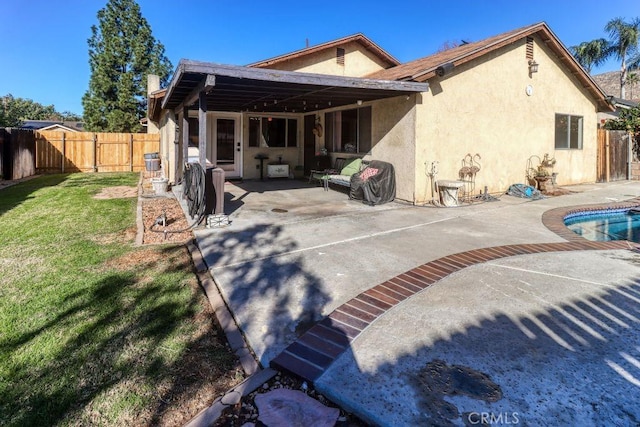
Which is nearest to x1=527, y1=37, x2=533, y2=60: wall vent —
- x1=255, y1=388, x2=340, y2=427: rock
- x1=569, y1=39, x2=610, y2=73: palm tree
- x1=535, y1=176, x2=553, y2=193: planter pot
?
x1=535, y1=176, x2=553, y2=193: planter pot

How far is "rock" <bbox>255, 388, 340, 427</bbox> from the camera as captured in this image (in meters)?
2.18

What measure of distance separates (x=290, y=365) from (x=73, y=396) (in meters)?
1.35

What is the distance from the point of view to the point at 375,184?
906cm

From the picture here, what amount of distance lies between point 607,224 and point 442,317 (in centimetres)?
693

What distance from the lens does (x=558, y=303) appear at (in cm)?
361

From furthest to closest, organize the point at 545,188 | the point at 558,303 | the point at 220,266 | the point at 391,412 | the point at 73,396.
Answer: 1. the point at 545,188
2. the point at 220,266
3. the point at 558,303
4. the point at 73,396
5. the point at 391,412

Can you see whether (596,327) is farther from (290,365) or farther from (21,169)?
(21,169)

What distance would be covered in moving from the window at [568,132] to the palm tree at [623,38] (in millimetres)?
22874

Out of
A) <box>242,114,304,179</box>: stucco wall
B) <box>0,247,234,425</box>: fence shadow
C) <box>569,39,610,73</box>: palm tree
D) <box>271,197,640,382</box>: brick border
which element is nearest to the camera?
<box>0,247,234,425</box>: fence shadow

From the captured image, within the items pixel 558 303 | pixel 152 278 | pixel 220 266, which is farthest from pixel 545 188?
pixel 152 278

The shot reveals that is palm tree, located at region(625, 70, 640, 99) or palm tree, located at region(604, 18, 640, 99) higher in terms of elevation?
palm tree, located at region(604, 18, 640, 99)

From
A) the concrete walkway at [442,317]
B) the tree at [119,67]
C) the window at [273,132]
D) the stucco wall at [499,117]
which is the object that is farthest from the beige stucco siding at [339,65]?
the tree at [119,67]

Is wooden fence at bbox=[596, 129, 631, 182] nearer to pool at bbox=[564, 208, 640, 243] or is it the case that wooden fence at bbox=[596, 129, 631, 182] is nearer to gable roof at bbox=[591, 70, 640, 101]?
pool at bbox=[564, 208, 640, 243]

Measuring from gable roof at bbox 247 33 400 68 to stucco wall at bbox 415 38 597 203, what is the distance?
15.2ft
